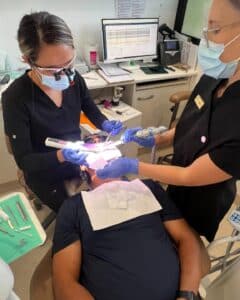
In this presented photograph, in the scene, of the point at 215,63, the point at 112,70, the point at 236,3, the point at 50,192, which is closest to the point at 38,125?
the point at 50,192

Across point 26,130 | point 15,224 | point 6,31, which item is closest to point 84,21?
point 6,31

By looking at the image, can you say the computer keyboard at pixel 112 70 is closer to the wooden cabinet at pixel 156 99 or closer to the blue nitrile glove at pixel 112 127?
the wooden cabinet at pixel 156 99

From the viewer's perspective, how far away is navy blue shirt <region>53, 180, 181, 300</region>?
42.3 inches


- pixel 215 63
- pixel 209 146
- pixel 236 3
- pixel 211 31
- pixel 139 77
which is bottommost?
pixel 139 77

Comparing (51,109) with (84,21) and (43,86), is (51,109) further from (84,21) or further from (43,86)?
(84,21)

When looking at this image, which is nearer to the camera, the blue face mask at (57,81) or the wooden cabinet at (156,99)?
the blue face mask at (57,81)

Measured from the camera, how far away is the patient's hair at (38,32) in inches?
48.0

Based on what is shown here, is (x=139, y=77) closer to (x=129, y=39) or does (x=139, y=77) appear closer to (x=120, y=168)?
(x=129, y=39)

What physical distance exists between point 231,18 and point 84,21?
196 cm

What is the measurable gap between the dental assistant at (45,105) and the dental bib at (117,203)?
0.64ft

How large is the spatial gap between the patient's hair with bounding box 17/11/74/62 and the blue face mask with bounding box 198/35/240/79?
2.06ft

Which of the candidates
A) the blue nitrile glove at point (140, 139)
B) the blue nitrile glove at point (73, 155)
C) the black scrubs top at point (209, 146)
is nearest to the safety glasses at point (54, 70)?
the blue nitrile glove at point (73, 155)

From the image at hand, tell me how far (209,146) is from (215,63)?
336 mm

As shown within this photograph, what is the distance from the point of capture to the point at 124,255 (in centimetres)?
115
